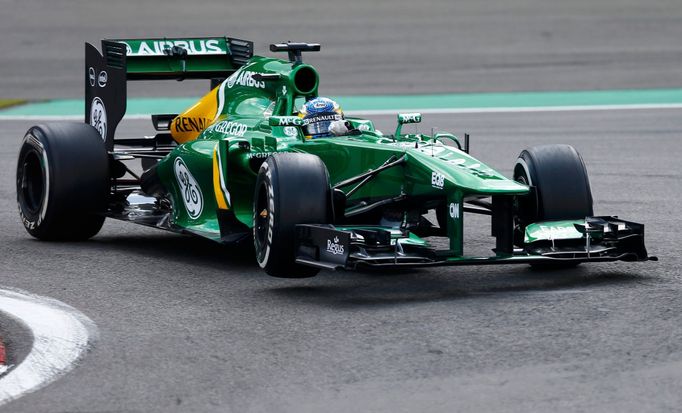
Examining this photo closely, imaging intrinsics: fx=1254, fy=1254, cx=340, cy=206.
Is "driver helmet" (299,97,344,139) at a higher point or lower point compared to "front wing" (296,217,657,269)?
higher

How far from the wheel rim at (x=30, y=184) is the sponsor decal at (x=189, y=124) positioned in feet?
3.87

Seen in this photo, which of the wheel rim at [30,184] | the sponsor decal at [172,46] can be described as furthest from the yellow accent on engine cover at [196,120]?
the wheel rim at [30,184]

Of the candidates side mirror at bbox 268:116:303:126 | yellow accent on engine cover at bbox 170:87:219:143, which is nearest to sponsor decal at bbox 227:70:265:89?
yellow accent on engine cover at bbox 170:87:219:143

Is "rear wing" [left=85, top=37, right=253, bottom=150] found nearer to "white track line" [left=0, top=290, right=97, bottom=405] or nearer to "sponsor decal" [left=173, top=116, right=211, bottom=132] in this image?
"sponsor decal" [left=173, top=116, right=211, bottom=132]

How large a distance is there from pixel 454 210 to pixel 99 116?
4177 mm

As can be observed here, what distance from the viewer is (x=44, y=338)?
6.64 metres

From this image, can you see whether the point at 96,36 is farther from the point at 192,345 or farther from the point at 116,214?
the point at 192,345

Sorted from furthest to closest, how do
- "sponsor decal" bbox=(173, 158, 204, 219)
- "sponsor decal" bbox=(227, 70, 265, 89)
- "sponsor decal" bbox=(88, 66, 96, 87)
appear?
1. "sponsor decal" bbox=(88, 66, 96, 87)
2. "sponsor decal" bbox=(227, 70, 265, 89)
3. "sponsor decal" bbox=(173, 158, 204, 219)

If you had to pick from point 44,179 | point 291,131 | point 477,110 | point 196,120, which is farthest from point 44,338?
point 477,110

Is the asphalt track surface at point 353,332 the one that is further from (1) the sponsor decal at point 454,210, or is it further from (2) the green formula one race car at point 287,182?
(1) the sponsor decal at point 454,210

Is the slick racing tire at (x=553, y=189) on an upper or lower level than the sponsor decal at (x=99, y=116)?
lower

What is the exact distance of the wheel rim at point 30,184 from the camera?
10180mm

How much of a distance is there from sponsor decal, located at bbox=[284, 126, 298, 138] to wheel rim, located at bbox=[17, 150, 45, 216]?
2.35m

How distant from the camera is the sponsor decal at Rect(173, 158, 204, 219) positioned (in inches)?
360
